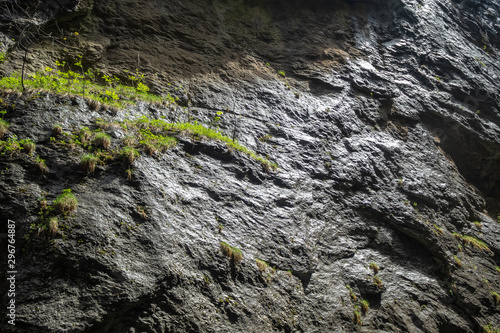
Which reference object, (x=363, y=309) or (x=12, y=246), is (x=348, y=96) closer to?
(x=363, y=309)

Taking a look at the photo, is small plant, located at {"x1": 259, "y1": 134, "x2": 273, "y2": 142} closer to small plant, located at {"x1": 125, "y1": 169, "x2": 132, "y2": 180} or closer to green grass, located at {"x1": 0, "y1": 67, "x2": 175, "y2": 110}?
green grass, located at {"x1": 0, "y1": 67, "x2": 175, "y2": 110}

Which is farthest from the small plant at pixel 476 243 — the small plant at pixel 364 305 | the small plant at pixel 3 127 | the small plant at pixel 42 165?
the small plant at pixel 3 127

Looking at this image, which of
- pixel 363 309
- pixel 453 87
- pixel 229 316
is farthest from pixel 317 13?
pixel 229 316

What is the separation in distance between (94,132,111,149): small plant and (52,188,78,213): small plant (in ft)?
4.76

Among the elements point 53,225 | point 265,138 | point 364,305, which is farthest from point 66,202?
point 364,305

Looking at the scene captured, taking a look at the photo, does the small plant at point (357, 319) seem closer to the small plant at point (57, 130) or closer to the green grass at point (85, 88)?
the small plant at point (57, 130)

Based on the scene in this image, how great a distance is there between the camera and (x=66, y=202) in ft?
15.2

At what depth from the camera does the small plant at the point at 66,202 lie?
15.0ft

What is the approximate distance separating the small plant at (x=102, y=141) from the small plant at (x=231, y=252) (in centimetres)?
314

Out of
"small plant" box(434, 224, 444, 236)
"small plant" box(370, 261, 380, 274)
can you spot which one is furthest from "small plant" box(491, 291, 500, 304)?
"small plant" box(370, 261, 380, 274)

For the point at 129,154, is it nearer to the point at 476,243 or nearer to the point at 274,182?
the point at 274,182

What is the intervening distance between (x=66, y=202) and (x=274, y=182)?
198 inches

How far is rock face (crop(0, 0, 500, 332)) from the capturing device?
462 cm

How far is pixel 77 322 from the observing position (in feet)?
12.5
